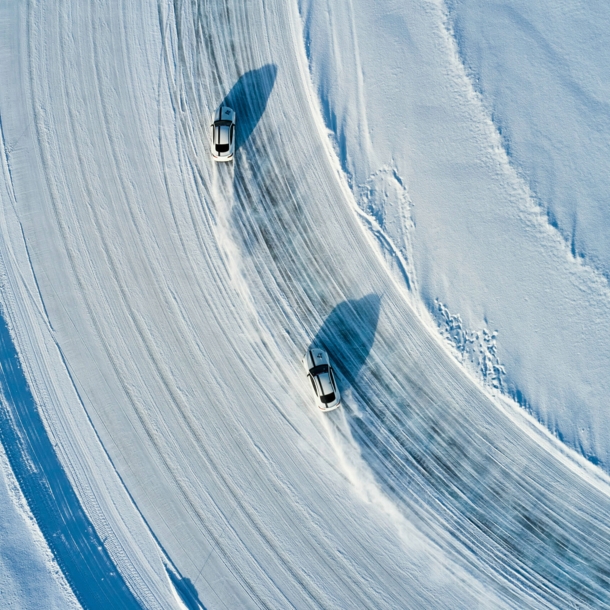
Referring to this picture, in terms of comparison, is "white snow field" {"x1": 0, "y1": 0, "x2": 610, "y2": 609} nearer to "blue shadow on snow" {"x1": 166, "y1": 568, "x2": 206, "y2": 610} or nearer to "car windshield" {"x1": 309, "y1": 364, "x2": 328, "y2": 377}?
"blue shadow on snow" {"x1": 166, "y1": 568, "x2": 206, "y2": 610}

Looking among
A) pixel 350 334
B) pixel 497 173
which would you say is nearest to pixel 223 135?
pixel 350 334

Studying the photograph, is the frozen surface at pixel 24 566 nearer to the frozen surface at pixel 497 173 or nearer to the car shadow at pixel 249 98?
the car shadow at pixel 249 98

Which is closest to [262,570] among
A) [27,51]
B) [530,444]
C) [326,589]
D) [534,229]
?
[326,589]

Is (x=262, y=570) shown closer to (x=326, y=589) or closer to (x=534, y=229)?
(x=326, y=589)

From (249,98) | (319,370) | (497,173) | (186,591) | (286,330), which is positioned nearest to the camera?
(186,591)

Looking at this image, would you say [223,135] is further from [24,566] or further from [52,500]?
[24,566]

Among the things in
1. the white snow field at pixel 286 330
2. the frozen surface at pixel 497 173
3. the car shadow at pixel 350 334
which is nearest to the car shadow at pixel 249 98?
the white snow field at pixel 286 330
